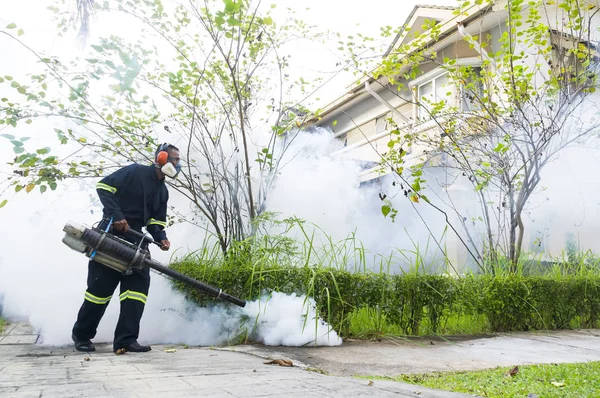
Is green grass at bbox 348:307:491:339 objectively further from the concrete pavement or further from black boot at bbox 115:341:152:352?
black boot at bbox 115:341:152:352

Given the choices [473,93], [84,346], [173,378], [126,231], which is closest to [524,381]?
[173,378]

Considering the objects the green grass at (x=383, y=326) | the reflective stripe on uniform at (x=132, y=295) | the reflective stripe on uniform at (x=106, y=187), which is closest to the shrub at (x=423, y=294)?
the green grass at (x=383, y=326)

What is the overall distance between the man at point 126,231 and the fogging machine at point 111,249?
0.46 ft

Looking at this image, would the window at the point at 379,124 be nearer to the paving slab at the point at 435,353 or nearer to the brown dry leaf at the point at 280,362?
the paving slab at the point at 435,353

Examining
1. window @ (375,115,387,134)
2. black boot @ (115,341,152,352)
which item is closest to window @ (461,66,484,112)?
black boot @ (115,341,152,352)

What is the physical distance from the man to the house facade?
8.89ft

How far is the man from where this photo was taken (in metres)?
4.52

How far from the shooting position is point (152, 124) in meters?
6.22

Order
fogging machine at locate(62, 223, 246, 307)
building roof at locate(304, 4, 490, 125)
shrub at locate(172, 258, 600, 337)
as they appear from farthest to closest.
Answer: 1. building roof at locate(304, 4, 490, 125)
2. shrub at locate(172, 258, 600, 337)
3. fogging machine at locate(62, 223, 246, 307)

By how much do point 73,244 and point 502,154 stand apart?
196 inches

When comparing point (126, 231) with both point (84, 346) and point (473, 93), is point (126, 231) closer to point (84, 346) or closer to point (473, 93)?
point (84, 346)

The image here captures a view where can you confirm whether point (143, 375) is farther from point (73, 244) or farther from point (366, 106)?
point (366, 106)

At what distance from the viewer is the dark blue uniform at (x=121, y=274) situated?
4.54m

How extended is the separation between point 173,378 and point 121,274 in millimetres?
2068
